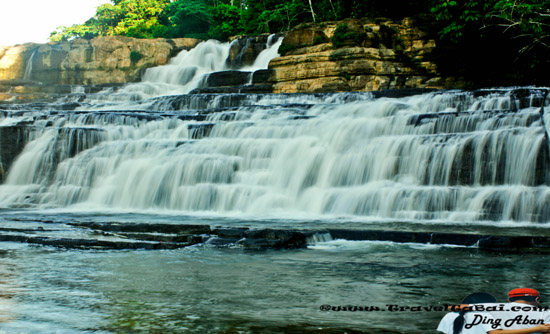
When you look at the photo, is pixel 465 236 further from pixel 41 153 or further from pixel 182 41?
pixel 182 41

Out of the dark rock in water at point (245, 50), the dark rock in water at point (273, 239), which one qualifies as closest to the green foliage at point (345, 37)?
the dark rock in water at point (245, 50)

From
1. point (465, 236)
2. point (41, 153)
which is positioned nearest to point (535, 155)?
point (465, 236)

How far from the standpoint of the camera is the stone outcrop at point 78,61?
126 feet

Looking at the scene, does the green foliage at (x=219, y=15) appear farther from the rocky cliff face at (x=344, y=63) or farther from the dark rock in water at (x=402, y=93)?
the dark rock in water at (x=402, y=93)

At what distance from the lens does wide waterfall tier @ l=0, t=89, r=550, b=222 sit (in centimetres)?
1297

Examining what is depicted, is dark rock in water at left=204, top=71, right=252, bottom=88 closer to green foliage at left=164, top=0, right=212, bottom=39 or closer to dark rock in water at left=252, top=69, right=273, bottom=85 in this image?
dark rock in water at left=252, top=69, right=273, bottom=85

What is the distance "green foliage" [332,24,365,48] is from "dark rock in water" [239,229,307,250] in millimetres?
17328

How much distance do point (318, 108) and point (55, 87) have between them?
62.8 feet

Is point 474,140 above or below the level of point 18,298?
above

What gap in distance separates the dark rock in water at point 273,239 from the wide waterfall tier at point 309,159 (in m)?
3.67

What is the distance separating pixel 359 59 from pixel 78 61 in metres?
21.1

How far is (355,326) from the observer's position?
4.56 metres

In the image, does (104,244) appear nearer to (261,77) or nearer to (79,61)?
(261,77)

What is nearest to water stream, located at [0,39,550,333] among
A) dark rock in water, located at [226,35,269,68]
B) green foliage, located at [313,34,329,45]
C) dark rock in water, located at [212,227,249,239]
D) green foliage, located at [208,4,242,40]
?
dark rock in water, located at [212,227,249,239]
